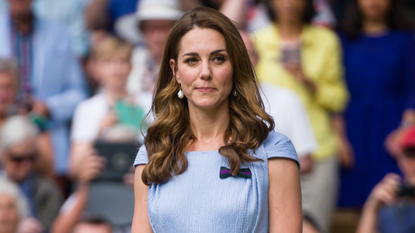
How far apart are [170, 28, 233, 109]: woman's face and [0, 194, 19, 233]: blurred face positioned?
2.38m

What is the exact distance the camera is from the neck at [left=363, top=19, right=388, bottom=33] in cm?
505

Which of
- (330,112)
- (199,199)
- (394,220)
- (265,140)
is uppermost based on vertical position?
(265,140)

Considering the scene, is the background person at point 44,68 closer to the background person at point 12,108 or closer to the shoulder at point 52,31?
the shoulder at point 52,31

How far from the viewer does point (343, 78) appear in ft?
16.4

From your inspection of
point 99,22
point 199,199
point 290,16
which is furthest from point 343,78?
point 199,199

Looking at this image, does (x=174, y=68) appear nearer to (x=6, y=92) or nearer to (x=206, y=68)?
(x=206, y=68)

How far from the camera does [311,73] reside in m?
4.65

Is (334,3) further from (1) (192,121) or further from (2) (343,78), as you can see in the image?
(1) (192,121)

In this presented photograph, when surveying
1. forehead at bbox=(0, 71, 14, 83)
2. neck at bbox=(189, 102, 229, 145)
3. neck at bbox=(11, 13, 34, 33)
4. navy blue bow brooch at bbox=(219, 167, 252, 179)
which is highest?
neck at bbox=(189, 102, 229, 145)

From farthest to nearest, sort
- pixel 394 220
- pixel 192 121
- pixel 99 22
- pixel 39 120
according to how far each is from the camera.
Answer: pixel 99 22 → pixel 39 120 → pixel 394 220 → pixel 192 121

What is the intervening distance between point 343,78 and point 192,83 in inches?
116

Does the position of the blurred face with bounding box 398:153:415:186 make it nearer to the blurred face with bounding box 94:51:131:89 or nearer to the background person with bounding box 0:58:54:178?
the blurred face with bounding box 94:51:131:89

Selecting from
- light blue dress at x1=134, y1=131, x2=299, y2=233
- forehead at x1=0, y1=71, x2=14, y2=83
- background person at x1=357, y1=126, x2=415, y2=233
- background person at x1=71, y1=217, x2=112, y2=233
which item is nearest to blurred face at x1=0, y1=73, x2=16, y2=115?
forehead at x1=0, y1=71, x2=14, y2=83

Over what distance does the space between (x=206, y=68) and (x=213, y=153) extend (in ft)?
1.02
